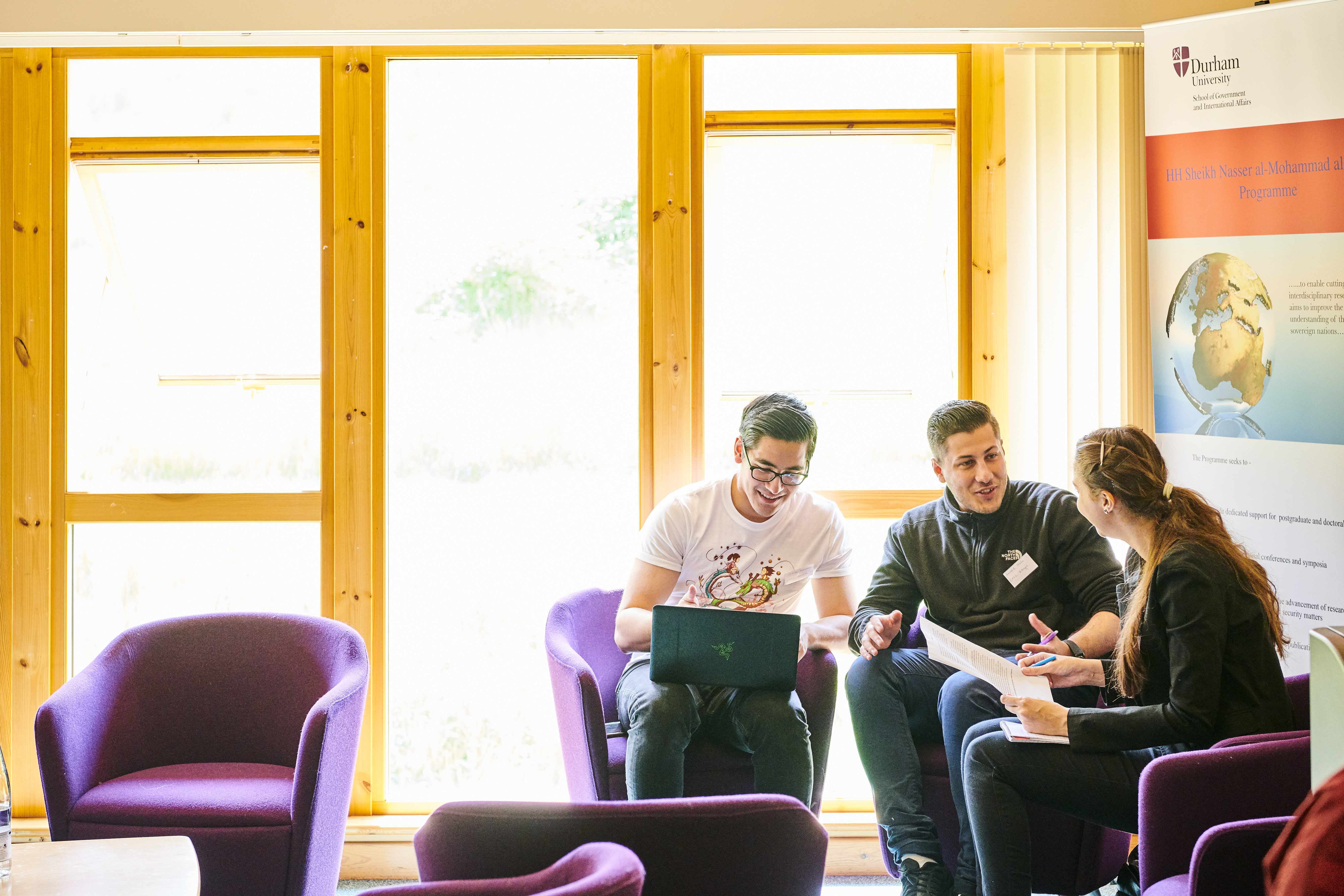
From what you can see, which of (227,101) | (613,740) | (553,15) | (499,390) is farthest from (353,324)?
(613,740)

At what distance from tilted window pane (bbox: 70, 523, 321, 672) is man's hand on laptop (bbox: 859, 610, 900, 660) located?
1859 millimetres

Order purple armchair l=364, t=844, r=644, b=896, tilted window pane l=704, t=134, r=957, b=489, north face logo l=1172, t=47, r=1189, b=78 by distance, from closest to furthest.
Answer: purple armchair l=364, t=844, r=644, b=896 < north face logo l=1172, t=47, r=1189, b=78 < tilted window pane l=704, t=134, r=957, b=489

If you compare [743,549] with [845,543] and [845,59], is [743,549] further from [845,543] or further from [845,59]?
[845,59]

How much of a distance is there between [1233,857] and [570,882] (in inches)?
42.6

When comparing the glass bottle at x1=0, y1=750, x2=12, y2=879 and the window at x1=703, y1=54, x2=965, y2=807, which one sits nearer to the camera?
the glass bottle at x1=0, y1=750, x2=12, y2=879

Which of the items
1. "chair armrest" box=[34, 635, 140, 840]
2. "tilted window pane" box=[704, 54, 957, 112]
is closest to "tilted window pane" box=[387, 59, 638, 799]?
"tilted window pane" box=[704, 54, 957, 112]

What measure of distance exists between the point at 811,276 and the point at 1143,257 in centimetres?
107

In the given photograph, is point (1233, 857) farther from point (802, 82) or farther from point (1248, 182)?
point (802, 82)

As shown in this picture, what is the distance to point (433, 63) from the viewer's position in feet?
10.7

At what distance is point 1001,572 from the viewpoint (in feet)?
8.57

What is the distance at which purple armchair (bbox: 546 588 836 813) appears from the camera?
2.42m

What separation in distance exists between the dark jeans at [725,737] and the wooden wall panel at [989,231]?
140cm

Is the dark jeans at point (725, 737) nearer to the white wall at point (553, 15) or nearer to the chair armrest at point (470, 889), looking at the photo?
the chair armrest at point (470, 889)

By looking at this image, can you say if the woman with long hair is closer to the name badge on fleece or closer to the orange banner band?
the name badge on fleece
